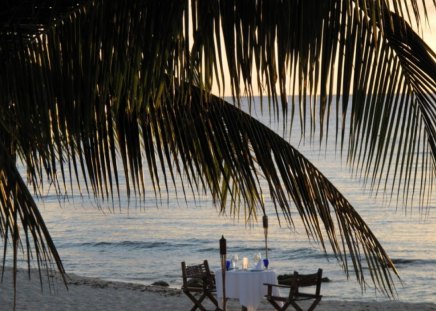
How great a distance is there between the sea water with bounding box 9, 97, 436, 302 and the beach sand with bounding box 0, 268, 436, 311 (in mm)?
4732

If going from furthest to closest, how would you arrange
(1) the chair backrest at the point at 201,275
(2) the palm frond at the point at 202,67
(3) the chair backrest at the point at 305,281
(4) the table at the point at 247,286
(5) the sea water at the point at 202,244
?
(5) the sea water at the point at 202,244 → (1) the chair backrest at the point at 201,275 → (4) the table at the point at 247,286 → (3) the chair backrest at the point at 305,281 → (2) the palm frond at the point at 202,67

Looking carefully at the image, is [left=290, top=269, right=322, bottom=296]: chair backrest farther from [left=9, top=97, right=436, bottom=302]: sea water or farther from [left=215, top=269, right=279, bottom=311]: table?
[left=9, top=97, right=436, bottom=302]: sea water

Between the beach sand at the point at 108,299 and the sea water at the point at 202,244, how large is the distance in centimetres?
473

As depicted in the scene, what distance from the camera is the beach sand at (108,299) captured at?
53.6 feet

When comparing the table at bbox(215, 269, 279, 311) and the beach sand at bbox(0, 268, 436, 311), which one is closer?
the table at bbox(215, 269, 279, 311)

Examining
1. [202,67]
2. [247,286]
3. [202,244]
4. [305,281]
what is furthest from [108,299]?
[202,244]

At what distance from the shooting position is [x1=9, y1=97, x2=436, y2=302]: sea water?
90.5ft

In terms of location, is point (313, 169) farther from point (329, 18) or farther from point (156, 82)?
point (329, 18)

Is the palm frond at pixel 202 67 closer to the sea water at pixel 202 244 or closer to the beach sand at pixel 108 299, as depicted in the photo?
the beach sand at pixel 108 299

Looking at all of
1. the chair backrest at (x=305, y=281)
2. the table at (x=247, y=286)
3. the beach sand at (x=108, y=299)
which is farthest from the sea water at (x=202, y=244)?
the chair backrest at (x=305, y=281)

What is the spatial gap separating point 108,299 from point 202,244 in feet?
61.4

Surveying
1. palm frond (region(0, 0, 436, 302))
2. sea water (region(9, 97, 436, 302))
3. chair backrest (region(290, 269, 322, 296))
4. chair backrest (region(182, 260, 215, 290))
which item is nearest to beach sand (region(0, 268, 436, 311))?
chair backrest (region(182, 260, 215, 290))

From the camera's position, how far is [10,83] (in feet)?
9.25

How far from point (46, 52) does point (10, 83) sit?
17 centimetres
